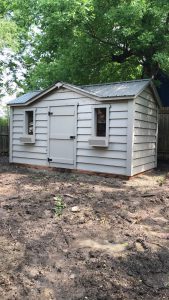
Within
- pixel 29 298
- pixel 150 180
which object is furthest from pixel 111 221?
pixel 150 180

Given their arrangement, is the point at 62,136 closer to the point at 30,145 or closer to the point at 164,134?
the point at 30,145

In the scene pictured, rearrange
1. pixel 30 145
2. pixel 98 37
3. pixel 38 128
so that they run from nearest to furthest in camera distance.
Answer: pixel 38 128, pixel 30 145, pixel 98 37

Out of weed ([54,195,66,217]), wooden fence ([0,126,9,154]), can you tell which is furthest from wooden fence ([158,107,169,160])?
weed ([54,195,66,217])

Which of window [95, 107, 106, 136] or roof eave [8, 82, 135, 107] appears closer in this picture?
roof eave [8, 82, 135, 107]

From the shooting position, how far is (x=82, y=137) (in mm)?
8984

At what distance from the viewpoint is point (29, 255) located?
376cm

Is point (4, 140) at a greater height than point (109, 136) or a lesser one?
lesser

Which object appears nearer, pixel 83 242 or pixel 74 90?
pixel 83 242

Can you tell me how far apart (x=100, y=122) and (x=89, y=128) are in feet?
1.16

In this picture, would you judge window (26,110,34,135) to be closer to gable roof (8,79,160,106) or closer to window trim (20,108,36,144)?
window trim (20,108,36,144)

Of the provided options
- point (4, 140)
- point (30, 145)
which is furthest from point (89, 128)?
point (4, 140)

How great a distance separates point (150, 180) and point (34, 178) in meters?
3.13

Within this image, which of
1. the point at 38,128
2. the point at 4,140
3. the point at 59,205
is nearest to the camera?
the point at 59,205

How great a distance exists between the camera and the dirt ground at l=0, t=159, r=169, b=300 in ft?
10.2
